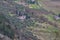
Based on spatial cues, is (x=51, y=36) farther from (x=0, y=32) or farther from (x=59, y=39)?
(x=0, y=32)

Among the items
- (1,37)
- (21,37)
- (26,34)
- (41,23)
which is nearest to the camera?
(1,37)

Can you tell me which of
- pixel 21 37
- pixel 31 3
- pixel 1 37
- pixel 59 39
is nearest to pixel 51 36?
pixel 59 39

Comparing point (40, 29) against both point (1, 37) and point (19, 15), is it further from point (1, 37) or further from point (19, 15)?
point (1, 37)

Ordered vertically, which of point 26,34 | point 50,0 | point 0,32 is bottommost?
point 50,0

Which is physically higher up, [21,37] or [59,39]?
[21,37]

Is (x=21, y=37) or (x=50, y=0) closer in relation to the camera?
(x=21, y=37)

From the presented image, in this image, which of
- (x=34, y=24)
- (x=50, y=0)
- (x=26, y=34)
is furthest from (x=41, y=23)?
(x=50, y=0)

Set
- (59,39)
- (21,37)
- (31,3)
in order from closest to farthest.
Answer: (21,37)
(59,39)
(31,3)
